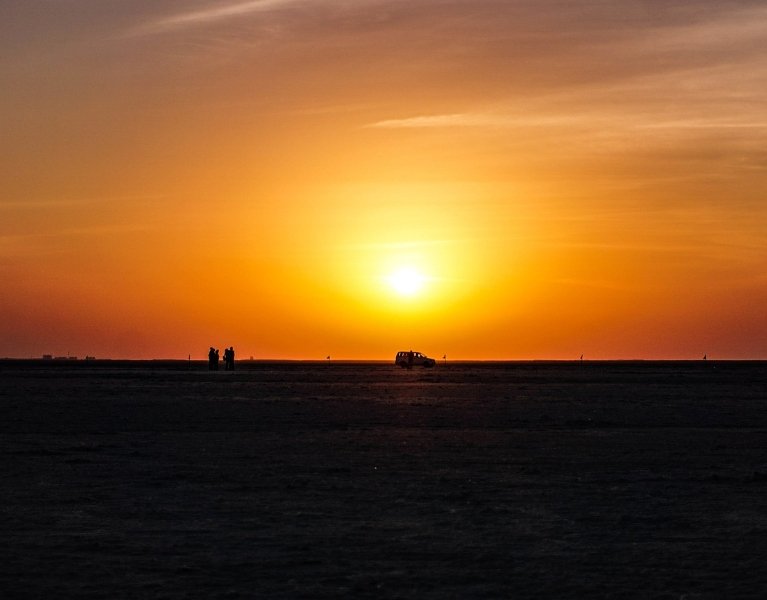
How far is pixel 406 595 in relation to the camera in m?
14.6

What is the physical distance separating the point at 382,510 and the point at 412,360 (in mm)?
153639

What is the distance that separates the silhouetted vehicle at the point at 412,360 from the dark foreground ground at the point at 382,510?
128m

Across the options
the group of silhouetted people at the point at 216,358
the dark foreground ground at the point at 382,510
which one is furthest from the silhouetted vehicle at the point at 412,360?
the dark foreground ground at the point at 382,510

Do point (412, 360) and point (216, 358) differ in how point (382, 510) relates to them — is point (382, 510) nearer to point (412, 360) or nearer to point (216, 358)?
point (216, 358)

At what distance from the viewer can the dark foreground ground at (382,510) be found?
1555 centimetres

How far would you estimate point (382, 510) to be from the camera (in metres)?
21.4

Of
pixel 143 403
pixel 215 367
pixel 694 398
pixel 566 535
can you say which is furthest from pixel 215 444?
pixel 215 367

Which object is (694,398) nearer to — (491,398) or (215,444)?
(491,398)

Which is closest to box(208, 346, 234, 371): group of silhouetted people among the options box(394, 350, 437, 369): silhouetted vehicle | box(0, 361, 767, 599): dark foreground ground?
box(394, 350, 437, 369): silhouetted vehicle

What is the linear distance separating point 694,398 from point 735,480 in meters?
44.3

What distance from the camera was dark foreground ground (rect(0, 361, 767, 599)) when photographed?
51.0 feet

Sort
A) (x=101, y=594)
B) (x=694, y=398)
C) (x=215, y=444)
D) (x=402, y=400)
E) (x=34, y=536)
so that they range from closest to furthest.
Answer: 1. (x=101, y=594)
2. (x=34, y=536)
3. (x=215, y=444)
4. (x=402, y=400)
5. (x=694, y=398)

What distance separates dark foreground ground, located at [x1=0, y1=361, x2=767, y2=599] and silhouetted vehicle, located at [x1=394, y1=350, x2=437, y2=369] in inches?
5039

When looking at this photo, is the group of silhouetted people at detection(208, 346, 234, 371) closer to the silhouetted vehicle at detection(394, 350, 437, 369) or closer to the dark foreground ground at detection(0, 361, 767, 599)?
the silhouetted vehicle at detection(394, 350, 437, 369)
